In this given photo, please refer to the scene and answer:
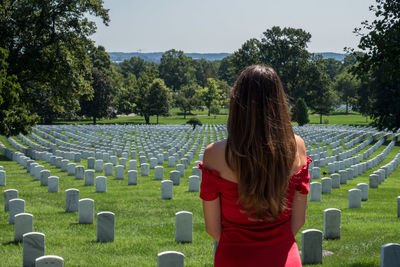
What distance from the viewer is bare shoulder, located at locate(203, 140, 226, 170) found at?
9.98 feet

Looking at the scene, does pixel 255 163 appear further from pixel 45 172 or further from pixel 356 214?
pixel 45 172

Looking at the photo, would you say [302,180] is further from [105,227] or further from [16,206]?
[16,206]

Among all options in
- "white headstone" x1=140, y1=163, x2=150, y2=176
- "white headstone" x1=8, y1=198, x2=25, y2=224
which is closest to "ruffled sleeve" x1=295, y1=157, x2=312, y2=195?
"white headstone" x1=8, y1=198, x2=25, y2=224

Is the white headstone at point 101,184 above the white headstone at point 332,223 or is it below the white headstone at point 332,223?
below

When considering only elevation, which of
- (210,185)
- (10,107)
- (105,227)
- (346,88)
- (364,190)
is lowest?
(364,190)

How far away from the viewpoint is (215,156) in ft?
10.0

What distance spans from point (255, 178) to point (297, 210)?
521 millimetres

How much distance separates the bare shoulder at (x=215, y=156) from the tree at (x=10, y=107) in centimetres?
1882

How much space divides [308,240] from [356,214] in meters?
5.18

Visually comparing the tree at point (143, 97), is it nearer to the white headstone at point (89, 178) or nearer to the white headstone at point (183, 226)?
the white headstone at point (89, 178)

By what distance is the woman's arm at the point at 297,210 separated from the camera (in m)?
3.24

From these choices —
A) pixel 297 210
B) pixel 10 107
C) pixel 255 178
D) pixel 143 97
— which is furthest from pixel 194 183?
pixel 143 97

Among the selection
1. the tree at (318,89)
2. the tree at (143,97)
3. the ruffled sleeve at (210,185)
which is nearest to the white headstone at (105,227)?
the ruffled sleeve at (210,185)

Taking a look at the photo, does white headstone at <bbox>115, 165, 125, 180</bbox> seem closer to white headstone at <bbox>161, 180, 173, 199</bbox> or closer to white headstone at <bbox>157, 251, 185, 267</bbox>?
white headstone at <bbox>161, 180, 173, 199</bbox>
